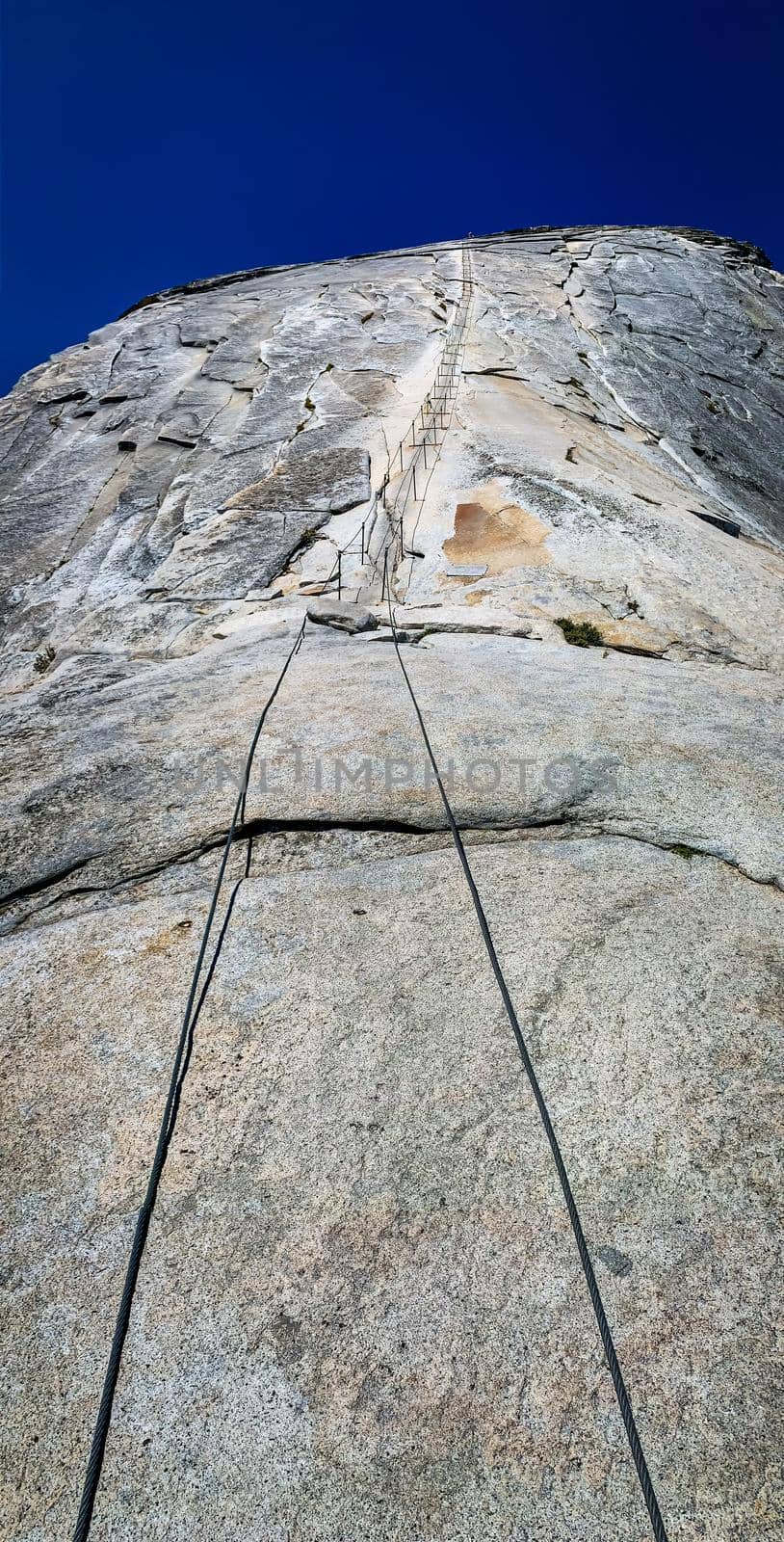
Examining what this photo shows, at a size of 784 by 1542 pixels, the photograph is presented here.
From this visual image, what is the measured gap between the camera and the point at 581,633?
28.2ft

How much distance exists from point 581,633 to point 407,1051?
228 inches

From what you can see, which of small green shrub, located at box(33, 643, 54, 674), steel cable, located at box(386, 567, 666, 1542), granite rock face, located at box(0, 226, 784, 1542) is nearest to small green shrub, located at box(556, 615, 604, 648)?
granite rock face, located at box(0, 226, 784, 1542)

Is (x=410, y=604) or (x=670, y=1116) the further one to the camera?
(x=410, y=604)

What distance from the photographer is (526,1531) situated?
2.38 metres

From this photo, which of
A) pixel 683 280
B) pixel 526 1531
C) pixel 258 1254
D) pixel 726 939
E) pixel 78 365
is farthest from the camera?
pixel 683 280

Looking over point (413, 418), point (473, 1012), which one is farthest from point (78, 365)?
point (473, 1012)

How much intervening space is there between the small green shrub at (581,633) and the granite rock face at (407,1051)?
48 mm

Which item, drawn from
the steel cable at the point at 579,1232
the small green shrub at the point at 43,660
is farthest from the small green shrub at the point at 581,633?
the small green shrub at the point at 43,660

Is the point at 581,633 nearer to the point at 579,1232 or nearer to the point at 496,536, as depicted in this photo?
the point at 496,536

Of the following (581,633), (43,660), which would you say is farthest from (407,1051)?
(43,660)

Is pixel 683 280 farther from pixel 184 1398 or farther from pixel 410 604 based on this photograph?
pixel 184 1398

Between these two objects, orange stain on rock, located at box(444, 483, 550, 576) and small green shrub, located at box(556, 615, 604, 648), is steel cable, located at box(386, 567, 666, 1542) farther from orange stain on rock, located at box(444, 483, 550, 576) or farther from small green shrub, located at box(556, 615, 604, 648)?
orange stain on rock, located at box(444, 483, 550, 576)

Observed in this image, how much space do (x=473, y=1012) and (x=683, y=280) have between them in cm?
2258

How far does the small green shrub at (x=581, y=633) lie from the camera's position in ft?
27.8
